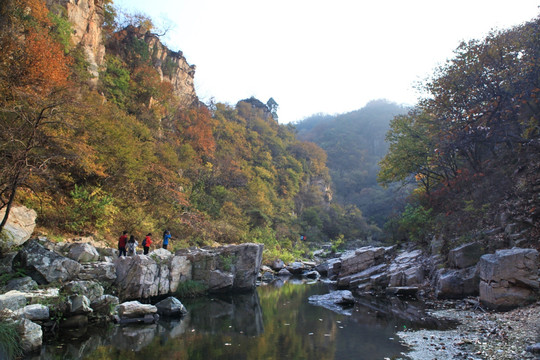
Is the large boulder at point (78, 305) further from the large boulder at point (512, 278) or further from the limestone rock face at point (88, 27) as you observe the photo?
the limestone rock face at point (88, 27)

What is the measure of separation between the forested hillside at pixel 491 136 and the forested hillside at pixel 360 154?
34586mm

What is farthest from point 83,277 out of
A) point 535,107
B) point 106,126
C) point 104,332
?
point 535,107

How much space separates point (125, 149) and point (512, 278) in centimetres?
1728

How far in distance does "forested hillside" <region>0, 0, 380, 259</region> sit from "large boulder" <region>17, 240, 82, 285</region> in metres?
1.51

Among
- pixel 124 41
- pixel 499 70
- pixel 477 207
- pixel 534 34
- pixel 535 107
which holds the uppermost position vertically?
pixel 124 41

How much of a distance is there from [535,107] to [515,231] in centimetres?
693

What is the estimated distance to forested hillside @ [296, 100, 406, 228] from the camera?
6088 centimetres

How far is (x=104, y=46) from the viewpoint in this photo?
24844mm

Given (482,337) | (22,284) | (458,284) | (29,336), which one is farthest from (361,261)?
(29,336)

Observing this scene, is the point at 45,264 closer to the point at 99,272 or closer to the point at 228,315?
the point at 99,272

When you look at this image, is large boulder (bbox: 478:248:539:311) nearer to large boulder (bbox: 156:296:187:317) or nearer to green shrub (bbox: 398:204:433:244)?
green shrub (bbox: 398:204:433:244)

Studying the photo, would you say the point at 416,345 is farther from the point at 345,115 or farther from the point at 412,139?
the point at 345,115

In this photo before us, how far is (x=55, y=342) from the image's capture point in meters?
7.70

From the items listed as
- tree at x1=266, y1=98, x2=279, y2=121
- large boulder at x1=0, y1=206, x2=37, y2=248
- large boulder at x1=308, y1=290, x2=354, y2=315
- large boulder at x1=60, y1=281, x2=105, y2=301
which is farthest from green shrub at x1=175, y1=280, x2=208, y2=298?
tree at x1=266, y1=98, x2=279, y2=121
